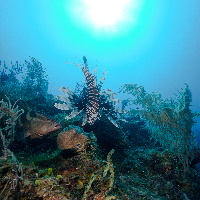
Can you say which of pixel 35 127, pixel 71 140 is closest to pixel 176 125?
pixel 71 140

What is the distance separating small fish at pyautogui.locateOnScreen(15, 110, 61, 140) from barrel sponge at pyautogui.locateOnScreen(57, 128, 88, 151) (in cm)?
50

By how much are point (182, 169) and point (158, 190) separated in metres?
1.56

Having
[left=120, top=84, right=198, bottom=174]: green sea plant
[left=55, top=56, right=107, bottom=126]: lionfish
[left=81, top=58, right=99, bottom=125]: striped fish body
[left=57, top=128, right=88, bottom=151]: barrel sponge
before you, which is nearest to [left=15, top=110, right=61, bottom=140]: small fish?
[left=57, top=128, right=88, bottom=151]: barrel sponge

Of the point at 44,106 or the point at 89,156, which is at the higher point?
the point at 44,106

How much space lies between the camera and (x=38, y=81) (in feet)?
32.1

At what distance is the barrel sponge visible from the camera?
2602mm

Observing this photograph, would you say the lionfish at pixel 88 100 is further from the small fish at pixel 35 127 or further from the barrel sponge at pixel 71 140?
the barrel sponge at pixel 71 140

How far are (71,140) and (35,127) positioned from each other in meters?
1.12

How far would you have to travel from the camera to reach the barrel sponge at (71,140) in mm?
2602

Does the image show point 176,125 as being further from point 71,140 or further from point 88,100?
point 71,140

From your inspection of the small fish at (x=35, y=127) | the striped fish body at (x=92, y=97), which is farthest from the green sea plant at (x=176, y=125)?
the small fish at (x=35, y=127)

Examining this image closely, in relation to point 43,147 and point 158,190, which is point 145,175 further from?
point 43,147

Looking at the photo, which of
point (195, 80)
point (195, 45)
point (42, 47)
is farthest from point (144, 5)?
point (42, 47)

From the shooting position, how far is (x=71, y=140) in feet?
8.57
